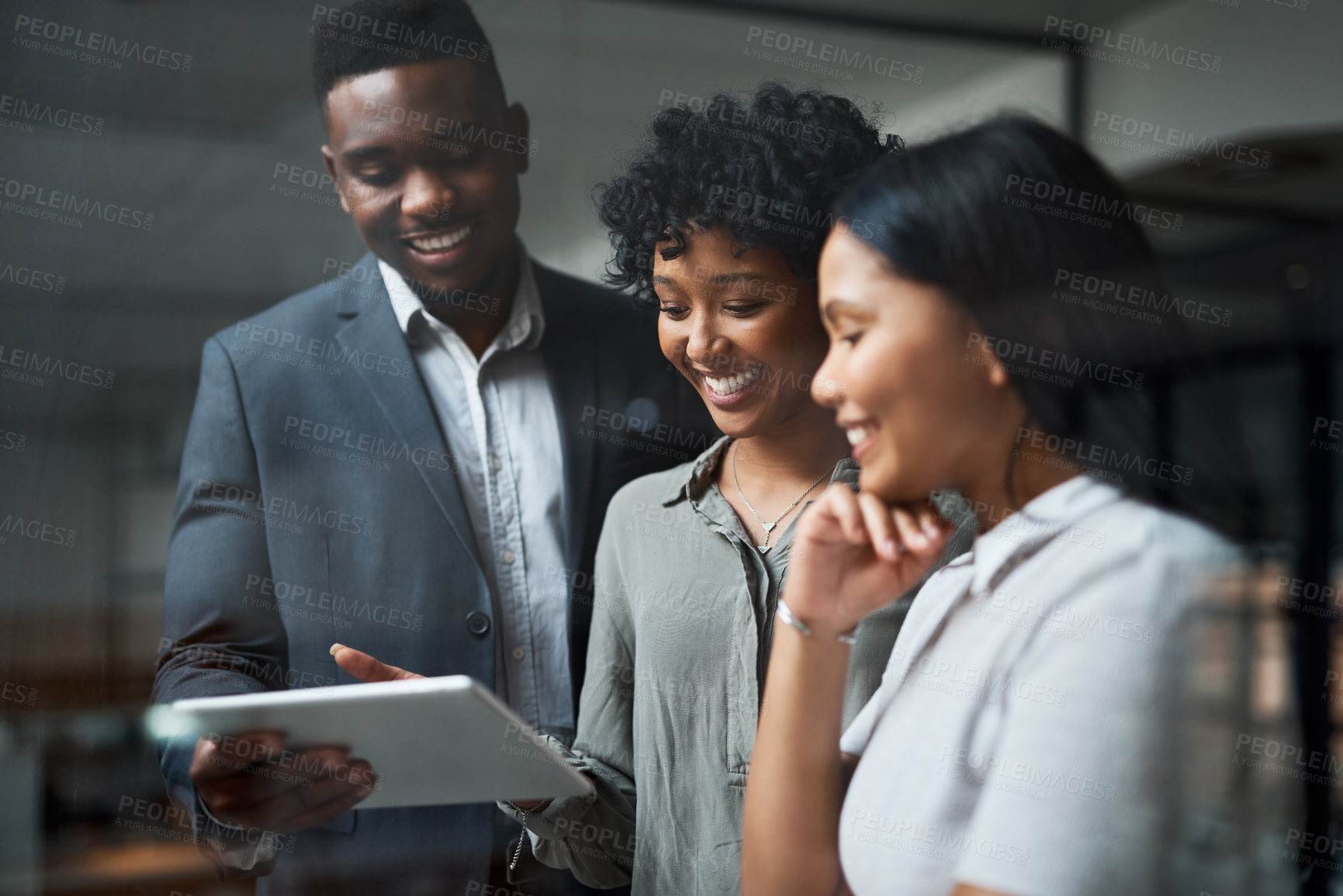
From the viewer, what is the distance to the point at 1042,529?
141 centimetres

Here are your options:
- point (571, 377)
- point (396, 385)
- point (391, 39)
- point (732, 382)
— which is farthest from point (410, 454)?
point (391, 39)

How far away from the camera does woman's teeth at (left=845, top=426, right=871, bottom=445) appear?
5.07ft

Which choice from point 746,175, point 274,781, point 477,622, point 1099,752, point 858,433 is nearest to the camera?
point 1099,752

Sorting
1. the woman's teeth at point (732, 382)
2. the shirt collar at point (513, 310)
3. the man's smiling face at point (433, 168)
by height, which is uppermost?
the man's smiling face at point (433, 168)

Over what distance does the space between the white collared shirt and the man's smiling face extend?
0.24 feet

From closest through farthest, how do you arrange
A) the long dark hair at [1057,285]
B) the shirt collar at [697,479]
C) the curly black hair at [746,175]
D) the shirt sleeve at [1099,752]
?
the shirt sleeve at [1099,752], the long dark hair at [1057,285], the curly black hair at [746,175], the shirt collar at [697,479]

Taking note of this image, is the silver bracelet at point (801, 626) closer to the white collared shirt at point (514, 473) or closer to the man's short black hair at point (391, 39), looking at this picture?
the white collared shirt at point (514, 473)

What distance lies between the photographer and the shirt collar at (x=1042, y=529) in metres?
1.35

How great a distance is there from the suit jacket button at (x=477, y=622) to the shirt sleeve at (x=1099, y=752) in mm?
1133

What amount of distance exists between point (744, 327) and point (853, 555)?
528 millimetres

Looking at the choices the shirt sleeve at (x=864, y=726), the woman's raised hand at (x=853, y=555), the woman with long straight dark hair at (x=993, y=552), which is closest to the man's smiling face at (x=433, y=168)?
the woman with long straight dark hair at (x=993, y=552)

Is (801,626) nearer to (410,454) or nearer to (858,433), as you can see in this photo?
(858,433)

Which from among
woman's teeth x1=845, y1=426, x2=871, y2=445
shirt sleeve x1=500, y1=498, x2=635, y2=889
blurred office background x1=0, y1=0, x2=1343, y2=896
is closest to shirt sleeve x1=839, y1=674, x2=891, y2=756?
woman's teeth x1=845, y1=426, x2=871, y2=445

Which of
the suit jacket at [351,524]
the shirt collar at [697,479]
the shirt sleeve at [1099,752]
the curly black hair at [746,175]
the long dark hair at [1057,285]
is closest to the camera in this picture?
the shirt sleeve at [1099,752]
